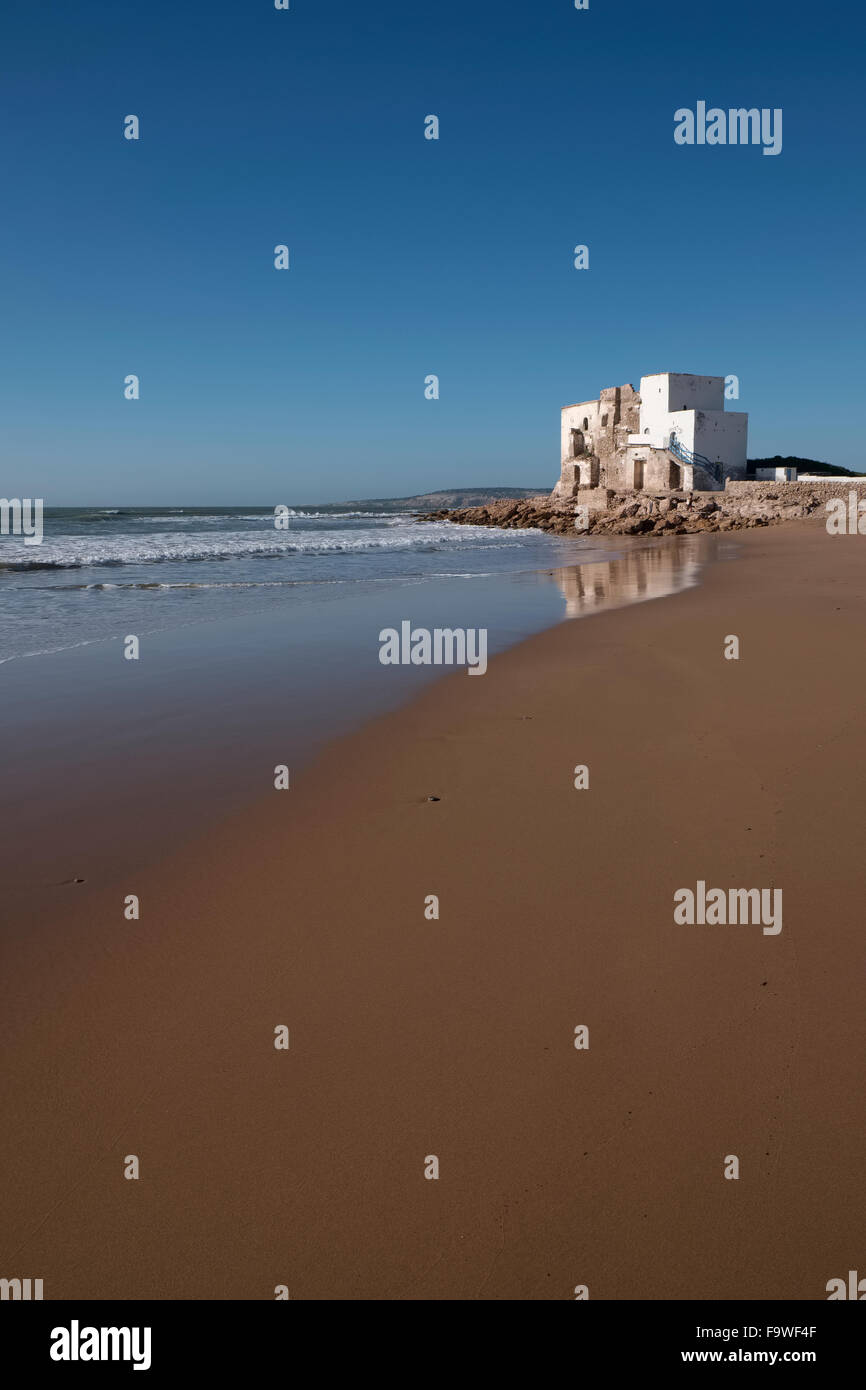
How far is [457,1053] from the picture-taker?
89.9 inches

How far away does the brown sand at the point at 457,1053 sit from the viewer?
5.72 ft

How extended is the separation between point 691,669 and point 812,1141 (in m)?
5.26

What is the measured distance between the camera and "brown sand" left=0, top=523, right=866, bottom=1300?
5.72 ft

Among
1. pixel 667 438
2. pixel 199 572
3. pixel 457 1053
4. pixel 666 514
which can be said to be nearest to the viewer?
pixel 457 1053

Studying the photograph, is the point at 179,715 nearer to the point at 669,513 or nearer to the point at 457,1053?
the point at 457,1053

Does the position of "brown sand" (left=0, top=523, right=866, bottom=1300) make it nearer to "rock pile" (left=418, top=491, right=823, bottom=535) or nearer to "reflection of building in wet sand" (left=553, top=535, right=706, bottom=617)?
"reflection of building in wet sand" (left=553, top=535, right=706, bottom=617)

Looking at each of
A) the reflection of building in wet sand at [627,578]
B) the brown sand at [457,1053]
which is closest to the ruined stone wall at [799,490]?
the reflection of building in wet sand at [627,578]

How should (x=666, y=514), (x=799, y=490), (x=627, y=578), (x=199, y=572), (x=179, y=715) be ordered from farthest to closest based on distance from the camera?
(x=799, y=490) → (x=666, y=514) → (x=199, y=572) → (x=627, y=578) → (x=179, y=715)

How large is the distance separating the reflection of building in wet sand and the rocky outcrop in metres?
7.23

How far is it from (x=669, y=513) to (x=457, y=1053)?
29.7 m

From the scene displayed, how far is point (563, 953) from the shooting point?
2744 millimetres

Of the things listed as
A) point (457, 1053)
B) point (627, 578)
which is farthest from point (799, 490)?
point (457, 1053)
